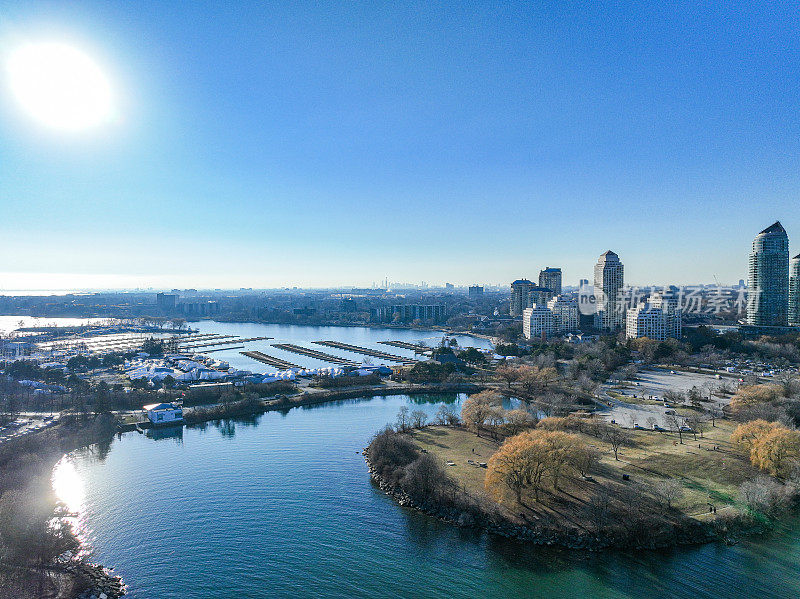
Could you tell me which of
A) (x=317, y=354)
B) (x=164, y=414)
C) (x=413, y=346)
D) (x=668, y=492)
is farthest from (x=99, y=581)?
(x=413, y=346)

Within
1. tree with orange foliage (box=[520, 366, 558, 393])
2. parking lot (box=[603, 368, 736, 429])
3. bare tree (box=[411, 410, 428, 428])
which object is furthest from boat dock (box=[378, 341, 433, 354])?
bare tree (box=[411, 410, 428, 428])

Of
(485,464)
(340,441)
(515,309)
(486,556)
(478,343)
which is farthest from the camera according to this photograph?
(515,309)

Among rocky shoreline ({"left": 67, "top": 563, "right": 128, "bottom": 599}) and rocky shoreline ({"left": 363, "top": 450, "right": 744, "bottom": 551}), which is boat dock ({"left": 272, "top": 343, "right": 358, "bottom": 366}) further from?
rocky shoreline ({"left": 67, "top": 563, "right": 128, "bottom": 599})

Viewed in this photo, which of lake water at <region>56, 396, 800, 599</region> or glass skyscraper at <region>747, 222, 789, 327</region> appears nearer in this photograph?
lake water at <region>56, 396, 800, 599</region>

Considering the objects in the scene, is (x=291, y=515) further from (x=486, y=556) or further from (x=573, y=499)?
(x=573, y=499)

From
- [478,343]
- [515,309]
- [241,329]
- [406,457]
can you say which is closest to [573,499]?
[406,457]

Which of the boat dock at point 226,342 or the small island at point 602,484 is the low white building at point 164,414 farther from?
the boat dock at point 226,342
